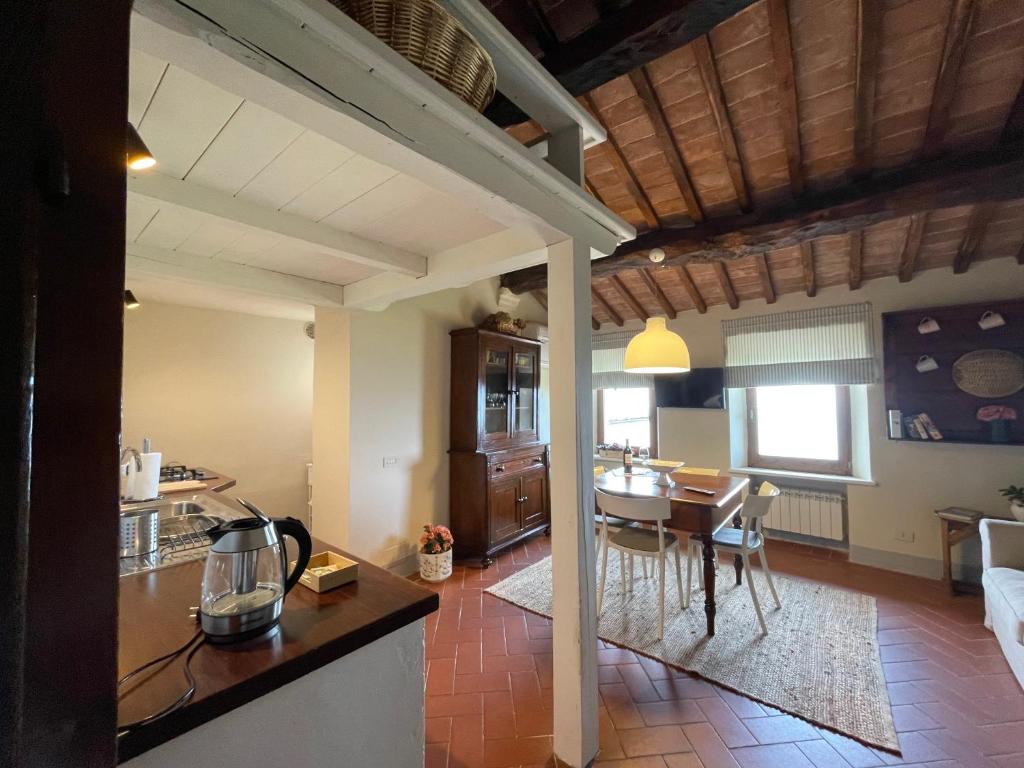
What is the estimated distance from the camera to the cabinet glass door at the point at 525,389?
383 cm

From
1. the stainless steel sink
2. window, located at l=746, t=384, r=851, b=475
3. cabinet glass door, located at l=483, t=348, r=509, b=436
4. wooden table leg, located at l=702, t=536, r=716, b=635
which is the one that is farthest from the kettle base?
window, located at l=746, t=384, r=851, b=475

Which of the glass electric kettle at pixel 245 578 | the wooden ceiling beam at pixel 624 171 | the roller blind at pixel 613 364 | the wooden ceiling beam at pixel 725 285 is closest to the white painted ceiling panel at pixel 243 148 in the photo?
the glass electric kettle at pixel 245 578

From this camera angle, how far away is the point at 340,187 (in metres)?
1.54

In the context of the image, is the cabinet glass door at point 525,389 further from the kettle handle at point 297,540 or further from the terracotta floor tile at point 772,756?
the kettle handle at point 297,540

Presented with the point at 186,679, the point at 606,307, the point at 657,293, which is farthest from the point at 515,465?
the point at 186,679

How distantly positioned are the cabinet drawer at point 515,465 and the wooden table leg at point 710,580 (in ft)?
5.57

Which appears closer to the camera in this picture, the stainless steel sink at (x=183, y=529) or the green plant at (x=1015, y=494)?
the stainless steel sink at (x=183, y=529)

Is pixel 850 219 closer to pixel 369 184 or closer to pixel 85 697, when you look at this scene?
pixel 369 184

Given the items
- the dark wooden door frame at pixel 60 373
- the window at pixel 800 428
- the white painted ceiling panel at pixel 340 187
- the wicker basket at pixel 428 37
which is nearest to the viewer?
the dark wooden door frame at pixel 60 373

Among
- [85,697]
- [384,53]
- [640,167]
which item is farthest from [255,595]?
[640,167]

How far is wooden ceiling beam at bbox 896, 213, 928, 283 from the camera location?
2758 millimetres

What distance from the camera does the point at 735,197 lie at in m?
2.70

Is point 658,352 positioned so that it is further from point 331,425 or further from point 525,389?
point 331,425

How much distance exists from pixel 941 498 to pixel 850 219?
2.35m
